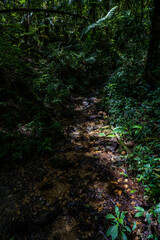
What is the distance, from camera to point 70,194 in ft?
6.44

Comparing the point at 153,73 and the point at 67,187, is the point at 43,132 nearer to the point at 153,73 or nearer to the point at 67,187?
the point at 67,187

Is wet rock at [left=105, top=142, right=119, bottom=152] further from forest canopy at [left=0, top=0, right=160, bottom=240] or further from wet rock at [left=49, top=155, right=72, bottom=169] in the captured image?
wet rock at [left=49, top=155, right=72, bottom=169]

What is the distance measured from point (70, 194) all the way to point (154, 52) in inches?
167

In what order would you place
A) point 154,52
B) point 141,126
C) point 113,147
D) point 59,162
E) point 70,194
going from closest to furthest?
1. point 141,126
2. point 70,194
3. point 59,162
4. point 113,147
5. point 154,52

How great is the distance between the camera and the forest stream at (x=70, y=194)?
5.03ft

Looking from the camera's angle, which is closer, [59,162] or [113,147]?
[59,162]

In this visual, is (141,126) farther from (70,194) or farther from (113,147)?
(113,147)

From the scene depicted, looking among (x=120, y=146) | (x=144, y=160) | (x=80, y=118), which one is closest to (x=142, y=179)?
(x=144, y=160)

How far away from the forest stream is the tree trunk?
2477 millimetres

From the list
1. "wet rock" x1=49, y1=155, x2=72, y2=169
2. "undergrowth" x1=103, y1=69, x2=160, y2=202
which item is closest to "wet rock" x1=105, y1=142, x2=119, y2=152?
"undergrowth" x1=103, y1=69, x2=160, y2=202

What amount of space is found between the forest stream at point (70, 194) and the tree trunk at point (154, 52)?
2477 millimetres

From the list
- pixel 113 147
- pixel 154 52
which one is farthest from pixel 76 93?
pixel 113 147

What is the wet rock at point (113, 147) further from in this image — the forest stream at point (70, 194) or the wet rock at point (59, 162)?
the wet rock at point (59, 162)

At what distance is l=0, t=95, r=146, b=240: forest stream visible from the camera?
153cm
